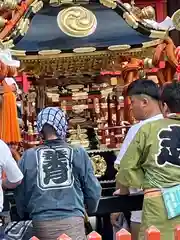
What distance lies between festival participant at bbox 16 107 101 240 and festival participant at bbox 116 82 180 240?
0.23 meters

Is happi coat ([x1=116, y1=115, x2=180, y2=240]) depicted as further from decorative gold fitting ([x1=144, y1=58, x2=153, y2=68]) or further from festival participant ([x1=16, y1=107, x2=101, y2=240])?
decorative gold fitting ([x1=144, y1=58, x2=153, y2=68])

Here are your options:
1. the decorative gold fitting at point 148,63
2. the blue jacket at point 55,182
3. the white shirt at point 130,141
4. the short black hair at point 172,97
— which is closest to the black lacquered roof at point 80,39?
the decorative gold fitting at point 148,63

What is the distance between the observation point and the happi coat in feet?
8.73

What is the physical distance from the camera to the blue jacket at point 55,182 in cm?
262

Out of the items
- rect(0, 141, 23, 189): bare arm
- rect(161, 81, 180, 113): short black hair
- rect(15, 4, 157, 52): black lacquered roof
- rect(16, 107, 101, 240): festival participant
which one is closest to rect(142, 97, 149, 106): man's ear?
rect(161, 81, 180, 113): short black hair

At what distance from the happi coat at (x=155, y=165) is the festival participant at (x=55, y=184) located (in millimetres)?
215

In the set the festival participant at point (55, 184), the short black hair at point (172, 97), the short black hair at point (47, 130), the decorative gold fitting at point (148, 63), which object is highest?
the short black hair at point (172, 97)

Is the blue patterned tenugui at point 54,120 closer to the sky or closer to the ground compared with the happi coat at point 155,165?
closer to the sky

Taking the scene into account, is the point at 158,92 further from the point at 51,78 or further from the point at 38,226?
the point at 51,78

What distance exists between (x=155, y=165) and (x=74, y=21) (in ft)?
6.82

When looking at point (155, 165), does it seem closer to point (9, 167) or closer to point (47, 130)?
point (47, 130)

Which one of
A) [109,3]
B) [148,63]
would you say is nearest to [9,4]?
[109,3]

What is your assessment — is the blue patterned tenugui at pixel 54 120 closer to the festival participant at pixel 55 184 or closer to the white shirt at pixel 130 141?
the festival participant at pixel 55 184

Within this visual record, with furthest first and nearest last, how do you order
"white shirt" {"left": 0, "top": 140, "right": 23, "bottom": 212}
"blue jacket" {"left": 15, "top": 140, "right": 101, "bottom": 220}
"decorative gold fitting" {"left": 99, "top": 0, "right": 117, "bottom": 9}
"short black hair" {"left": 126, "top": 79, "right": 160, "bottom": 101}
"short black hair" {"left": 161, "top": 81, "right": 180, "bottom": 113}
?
1. "decorative gold fitting" {"left": 99, "top": 0, "right": 117, "bottom": 9}
2. "short black hair" {"left": 126, "top": 79, "right": 160, "bottom": 101}
3. "short black hair" {"left": 161, "top": 81, "right": 180, "bottom": 113}
4. "blue jacket" {"left": 15, "top": 140, "right": 101, "bottom": 220}
5. "white shirt" {"left": 0, "top": 140, "right": 23, "bottom": 212}
